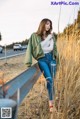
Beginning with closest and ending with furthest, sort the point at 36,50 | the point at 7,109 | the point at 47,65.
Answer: the point at 7,109 → the point at 47,65 → the point at 36,50

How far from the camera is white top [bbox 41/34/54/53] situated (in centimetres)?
618

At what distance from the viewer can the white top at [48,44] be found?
6.18 metres

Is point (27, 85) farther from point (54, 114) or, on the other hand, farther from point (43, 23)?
point (54, 114)

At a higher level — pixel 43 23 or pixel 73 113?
pixel 43 23

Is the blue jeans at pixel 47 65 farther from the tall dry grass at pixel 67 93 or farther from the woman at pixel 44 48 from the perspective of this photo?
the tall dry grass at pixel 67 93

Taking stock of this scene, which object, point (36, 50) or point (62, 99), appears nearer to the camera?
point (62, 99)

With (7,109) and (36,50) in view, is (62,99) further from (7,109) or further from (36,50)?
(7,109)

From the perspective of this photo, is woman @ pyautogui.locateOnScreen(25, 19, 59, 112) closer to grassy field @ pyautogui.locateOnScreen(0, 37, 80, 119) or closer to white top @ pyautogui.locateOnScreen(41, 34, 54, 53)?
white top @ pyautogui.locateOnScreen(41, 34, 54, 53)

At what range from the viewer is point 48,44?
20.4 ft

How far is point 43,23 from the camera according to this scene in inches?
242

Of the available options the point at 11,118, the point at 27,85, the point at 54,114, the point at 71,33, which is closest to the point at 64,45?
the point at 71,33

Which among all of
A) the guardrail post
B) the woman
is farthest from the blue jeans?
the guardrail post

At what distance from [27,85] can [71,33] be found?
180cm

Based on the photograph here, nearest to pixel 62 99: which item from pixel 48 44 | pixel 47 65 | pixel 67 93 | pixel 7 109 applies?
pixel 67 93
